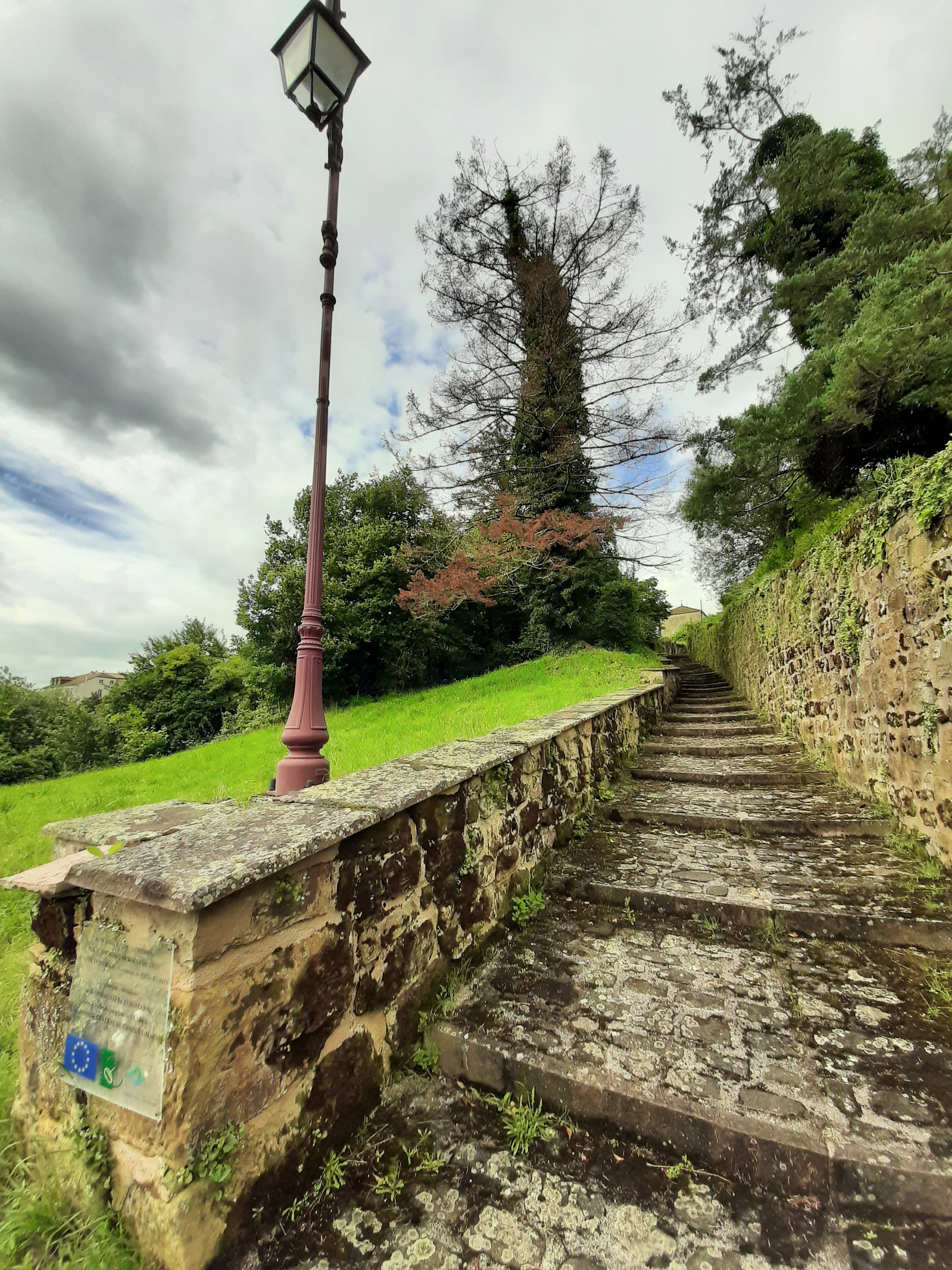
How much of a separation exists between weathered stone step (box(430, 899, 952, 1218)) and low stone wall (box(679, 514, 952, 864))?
140 centimetres

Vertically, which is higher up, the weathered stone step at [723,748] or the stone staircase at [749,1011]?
the weathered stone step at [723,748]

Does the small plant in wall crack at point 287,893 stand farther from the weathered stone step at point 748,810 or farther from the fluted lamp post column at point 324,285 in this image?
the weathered stone step at point 748,810

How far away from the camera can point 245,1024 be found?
1.31 m

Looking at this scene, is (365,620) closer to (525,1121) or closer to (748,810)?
Answer: (748,810)

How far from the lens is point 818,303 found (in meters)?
7.71

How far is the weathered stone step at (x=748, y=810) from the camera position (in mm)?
3594

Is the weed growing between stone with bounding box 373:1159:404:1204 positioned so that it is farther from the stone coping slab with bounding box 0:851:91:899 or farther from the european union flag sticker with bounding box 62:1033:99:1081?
the stone coping slab with bounding box 0:851:91:899

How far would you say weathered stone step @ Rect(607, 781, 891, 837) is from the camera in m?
3.59

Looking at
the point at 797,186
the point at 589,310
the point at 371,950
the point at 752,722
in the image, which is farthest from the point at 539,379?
Answer: the point at 371,950

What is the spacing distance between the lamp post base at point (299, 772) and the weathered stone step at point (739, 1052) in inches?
60.3

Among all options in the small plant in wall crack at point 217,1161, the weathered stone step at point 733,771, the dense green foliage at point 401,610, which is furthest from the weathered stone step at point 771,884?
the dense green foliage at point 401,610

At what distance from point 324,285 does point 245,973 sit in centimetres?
409

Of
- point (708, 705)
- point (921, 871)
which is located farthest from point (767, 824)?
point (708, 705)

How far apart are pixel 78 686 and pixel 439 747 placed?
48.5 metres
